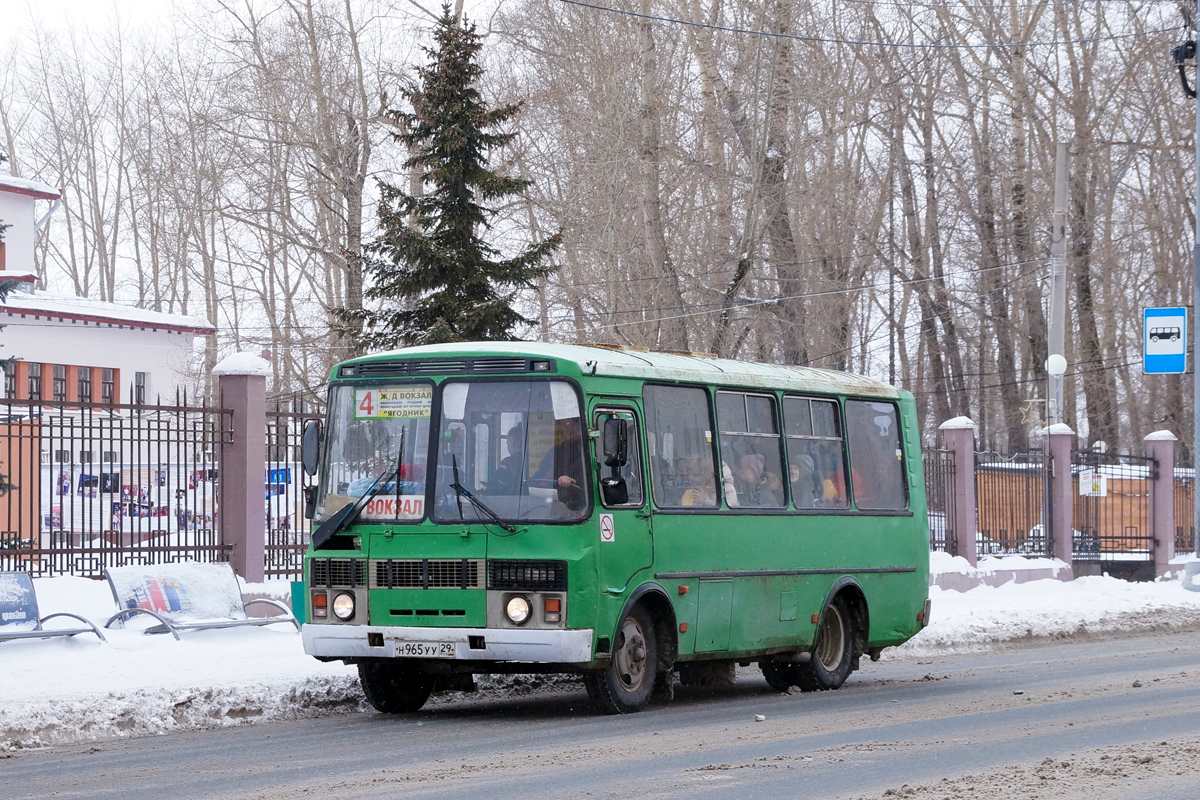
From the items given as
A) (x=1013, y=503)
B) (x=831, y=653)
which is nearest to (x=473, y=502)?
(x=831, y=653)

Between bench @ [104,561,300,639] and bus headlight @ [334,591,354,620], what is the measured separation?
236cm

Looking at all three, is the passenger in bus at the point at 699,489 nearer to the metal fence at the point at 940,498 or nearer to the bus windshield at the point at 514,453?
the bus windshield at the point at 514,453

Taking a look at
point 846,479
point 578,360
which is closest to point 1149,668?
point 846,479

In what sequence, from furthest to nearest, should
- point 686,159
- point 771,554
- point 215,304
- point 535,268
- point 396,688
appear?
1. point 215,304
2. point 686,159
3. point 535,268
4. point 771,554
5. point 396,688

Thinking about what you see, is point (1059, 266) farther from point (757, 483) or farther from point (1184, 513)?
point (757, 483)

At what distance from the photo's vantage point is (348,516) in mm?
11586

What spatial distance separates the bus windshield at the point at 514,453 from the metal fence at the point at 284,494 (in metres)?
6.27

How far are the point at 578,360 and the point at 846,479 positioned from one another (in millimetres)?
3973

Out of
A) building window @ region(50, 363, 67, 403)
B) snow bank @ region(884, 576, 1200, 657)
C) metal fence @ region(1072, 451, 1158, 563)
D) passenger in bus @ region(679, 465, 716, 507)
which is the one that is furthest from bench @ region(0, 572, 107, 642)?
building window @ region(50, 363, 67, 403)

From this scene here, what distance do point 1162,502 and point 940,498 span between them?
7036 millimetres

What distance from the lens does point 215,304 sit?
172 feet

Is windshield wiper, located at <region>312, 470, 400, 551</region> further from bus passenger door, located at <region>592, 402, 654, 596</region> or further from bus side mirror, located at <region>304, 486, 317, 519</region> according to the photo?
bus passenger door, located at <region>592, 402, 654, 596</region>

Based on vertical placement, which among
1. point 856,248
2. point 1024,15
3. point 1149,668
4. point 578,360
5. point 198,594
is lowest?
point 1149,668

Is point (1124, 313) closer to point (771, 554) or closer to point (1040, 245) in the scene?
point (1040, 245)
